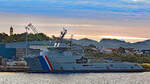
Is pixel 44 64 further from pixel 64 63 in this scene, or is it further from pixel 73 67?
pixel 73 67

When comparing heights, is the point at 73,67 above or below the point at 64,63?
below

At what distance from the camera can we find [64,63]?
337 feet

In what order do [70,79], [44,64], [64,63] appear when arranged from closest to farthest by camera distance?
[70,79]
[44,64]
[64,63]

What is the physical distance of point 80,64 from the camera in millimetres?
103438

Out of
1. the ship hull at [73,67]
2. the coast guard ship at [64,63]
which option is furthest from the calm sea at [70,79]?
the coast guard ship at [64,63]

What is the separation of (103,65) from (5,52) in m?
40.6

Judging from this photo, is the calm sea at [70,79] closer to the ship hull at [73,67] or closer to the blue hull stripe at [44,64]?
the blue hull stripe at [44,64]

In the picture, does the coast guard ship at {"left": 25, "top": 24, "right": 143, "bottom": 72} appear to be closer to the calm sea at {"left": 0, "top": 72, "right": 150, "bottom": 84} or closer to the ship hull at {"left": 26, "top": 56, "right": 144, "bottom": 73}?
the ship hull at {"left": 26, "top": 56, "right": 144, "bottom": 73}

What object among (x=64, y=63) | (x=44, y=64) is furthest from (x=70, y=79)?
(x=64, y=63)

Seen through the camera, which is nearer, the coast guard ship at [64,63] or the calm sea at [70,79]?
the calm sea at [70,79]

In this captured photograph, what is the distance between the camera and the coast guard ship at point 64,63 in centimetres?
9931

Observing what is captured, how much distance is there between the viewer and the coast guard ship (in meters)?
99.3

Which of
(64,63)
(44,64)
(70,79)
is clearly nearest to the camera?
(70,79)

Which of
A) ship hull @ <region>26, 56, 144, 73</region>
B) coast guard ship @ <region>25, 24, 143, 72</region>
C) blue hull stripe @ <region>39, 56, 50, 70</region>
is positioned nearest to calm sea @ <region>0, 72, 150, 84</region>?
blue hull stripe @ <region>39, 56, 50, 70</region>
